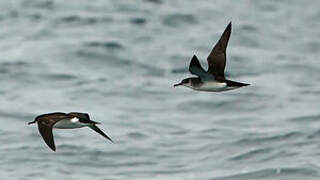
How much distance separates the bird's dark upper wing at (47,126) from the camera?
12.8 metres

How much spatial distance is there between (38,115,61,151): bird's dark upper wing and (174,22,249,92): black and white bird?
4.54ft

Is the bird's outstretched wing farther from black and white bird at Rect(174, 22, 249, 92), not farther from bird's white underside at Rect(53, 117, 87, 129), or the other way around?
bird's white underside at Rect(53, 117, 87, 129)

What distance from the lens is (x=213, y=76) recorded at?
44.3 feet

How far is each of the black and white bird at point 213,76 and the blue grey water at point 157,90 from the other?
4100 mm

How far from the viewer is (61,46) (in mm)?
26016

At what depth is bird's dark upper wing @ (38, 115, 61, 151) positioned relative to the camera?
12844mm

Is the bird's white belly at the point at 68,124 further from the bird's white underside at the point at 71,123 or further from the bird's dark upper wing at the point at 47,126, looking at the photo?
the bird's dark upper wing at the point at 47,126

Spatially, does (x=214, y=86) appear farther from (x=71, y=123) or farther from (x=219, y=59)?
(x=71, y=123)

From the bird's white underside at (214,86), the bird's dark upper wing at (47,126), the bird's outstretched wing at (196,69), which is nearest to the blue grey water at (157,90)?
the bird's white underside at (214,86)

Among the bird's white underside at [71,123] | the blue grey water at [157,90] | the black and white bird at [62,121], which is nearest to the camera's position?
the black and white bird at [62,121]

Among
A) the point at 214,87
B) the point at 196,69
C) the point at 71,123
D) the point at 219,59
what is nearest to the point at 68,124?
the point at 71,123

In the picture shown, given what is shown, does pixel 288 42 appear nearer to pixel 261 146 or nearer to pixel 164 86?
pixel 164 86

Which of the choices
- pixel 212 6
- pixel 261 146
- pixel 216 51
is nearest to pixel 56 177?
pixel 261 146

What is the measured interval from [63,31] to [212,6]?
14.8 feet
